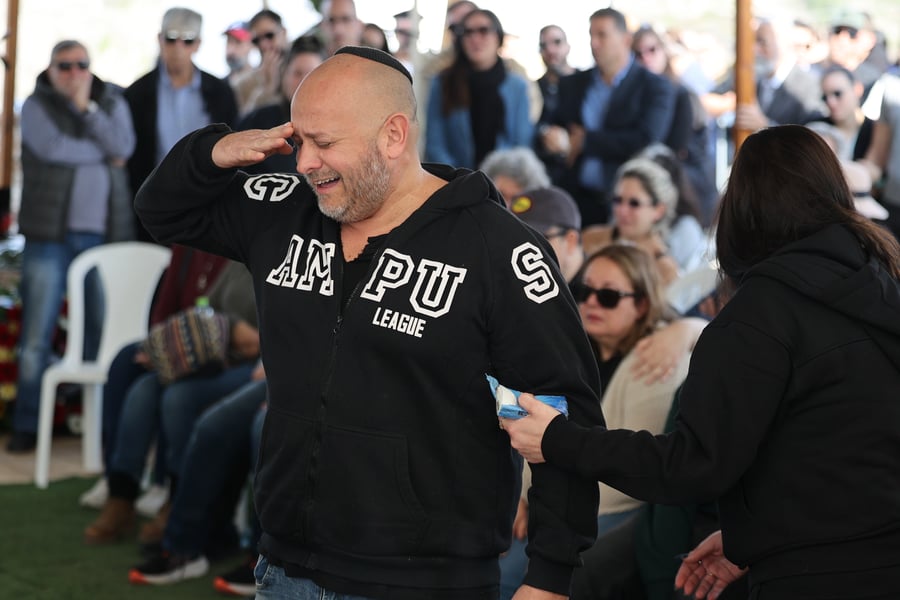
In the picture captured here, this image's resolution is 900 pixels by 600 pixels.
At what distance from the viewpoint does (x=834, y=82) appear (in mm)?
6988

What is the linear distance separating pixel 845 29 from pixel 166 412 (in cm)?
546

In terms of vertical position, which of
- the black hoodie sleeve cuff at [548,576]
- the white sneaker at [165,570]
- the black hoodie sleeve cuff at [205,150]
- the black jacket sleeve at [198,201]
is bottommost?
the white sneaker at [165,570]

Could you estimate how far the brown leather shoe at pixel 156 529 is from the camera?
5027 millimetres

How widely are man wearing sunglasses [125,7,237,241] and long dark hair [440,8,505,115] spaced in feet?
3.97

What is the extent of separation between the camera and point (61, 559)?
502 cm

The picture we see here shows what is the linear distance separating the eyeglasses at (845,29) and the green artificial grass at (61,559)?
18.2ft

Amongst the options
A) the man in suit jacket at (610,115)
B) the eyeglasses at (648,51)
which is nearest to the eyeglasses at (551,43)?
the eyeglasses at (648,51)

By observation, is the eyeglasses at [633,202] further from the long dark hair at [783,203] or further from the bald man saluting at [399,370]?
the bald man saluting at [399,370]

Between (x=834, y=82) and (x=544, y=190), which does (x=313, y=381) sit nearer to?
(x=544, y=190)

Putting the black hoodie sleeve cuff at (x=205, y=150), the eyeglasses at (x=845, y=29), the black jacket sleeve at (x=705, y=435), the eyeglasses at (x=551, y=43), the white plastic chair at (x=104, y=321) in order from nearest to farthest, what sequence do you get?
the black jacket sleeve at (x=705, y=435) < the black hoodie sleeve cuff at (x=205, y=150) < the white plastic chair at (x=104, y=321) < the eyeglasses at (x=845, y=29) < the eyeglasses at (x=551, y=43)

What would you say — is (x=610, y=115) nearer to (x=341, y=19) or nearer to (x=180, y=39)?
(x=341, y=19)

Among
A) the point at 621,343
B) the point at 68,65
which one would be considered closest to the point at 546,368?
the point at 621,343

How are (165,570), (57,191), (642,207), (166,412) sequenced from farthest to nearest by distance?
1. (57,191)
2. (642,207)
3. (166,412)
4. (165,570)

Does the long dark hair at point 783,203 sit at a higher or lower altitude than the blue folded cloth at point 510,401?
higher
